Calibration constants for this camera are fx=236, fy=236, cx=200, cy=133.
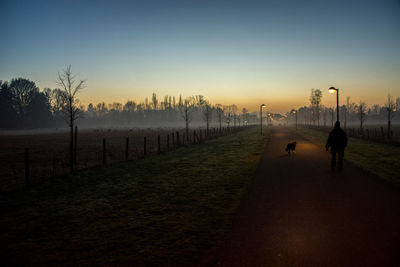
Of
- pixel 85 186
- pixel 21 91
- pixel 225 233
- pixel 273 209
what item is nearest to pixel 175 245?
pixel 225 233

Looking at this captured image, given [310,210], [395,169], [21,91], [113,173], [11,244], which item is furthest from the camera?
[21,91]

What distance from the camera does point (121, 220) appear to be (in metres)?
5.78

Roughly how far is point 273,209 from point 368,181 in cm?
517

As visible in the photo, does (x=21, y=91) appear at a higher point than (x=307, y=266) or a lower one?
higher

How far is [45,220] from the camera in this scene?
603cm

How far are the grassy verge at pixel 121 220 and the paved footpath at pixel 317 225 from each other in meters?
0.52

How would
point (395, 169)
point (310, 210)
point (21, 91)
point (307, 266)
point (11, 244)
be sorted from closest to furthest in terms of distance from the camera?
point (307, 266)
point (11, 244)
point (310, 210)
point (395, 169)
point (21, 91)

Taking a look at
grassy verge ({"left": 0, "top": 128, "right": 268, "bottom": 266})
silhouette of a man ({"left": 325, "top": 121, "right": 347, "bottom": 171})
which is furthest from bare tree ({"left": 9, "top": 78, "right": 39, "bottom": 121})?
silhouette of a man ({"left": 325, "top": 121, "right": 347, "bottom": 171})

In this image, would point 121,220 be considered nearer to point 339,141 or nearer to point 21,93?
point 339,141

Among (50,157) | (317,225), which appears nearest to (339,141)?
(317,225)

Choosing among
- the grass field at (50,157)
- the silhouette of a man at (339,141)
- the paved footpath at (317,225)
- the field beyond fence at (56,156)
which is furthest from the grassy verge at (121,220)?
the silhouette of a man at (339,141)

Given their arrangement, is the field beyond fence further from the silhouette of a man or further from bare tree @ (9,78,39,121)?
bare tree @ (9,78,39,121)

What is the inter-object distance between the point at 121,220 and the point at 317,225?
450 cm

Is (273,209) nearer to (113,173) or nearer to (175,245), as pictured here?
(175,245)
